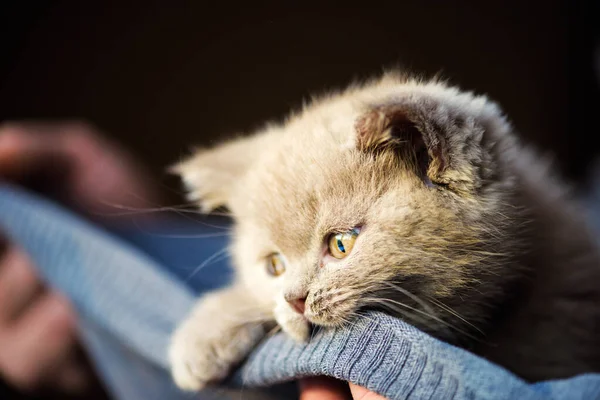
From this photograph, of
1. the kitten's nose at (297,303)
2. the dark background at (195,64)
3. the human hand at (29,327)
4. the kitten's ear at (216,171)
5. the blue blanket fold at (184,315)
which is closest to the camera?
the blue blanket fold at (184,315)

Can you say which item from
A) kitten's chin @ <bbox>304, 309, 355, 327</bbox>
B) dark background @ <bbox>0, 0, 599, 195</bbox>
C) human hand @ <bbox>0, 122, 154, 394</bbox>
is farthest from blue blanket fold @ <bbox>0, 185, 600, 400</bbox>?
dark background @ <bbox>0, 0, 599, 195</bbox>

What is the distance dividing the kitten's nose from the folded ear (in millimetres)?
198

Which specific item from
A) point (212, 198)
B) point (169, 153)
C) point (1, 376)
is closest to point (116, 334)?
point (212, 198)

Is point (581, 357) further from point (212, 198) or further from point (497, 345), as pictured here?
point (212, 198)

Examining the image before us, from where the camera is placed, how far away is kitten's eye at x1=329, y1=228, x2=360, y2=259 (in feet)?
1.93

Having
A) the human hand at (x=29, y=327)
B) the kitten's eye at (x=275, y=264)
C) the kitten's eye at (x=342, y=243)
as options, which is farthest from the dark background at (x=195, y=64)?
the kitten's eye at (x=342, y=243)

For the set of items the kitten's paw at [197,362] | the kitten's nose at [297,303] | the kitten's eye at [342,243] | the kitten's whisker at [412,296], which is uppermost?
the kitten's eye at [342,243]

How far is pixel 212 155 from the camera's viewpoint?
886 millimetres

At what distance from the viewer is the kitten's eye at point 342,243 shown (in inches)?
23.2

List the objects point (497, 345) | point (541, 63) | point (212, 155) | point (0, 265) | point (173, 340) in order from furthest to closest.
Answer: point (541, 63) < point (0, 265) < point (212, 155) < point (173, 340) < point (497, 345)

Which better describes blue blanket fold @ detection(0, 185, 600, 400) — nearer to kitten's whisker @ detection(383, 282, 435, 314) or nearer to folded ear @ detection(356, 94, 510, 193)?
kitten's whisker @ detection(383, 282, 435, 314)

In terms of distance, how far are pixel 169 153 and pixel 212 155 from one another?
1.21 m

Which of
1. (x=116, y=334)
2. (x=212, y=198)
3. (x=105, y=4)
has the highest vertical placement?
(x=105, y=4)

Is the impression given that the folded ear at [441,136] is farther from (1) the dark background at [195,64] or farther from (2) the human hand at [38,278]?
(1) the dark background at [195,64]
